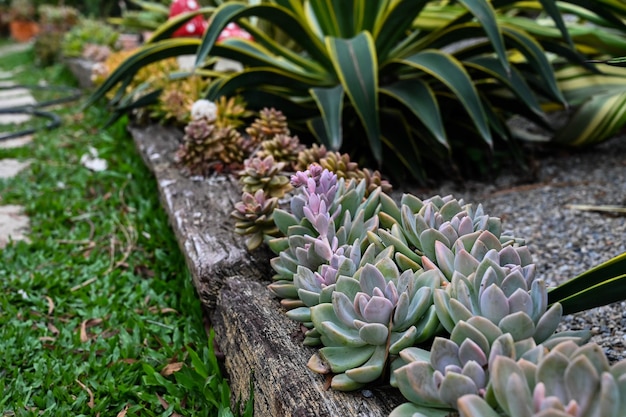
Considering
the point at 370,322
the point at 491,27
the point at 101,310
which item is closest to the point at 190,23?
the point at 491,27

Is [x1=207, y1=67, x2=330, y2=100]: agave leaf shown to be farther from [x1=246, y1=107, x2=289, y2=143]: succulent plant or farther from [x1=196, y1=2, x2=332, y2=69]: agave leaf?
[x1=246, y1=107, x2=289, y2=143]: succulent plant

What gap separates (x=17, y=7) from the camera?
A: 12.6 metres

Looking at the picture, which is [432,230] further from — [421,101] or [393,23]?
[393,23]

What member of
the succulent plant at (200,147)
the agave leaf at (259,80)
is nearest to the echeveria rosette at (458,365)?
the succulent plant at (200,147)

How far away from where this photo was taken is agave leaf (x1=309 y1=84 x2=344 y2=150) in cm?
172

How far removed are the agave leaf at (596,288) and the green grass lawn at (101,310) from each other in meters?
0.62

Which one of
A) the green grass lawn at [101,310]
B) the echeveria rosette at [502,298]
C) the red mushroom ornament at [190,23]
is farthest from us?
the red mushroom ornament at [190,23]

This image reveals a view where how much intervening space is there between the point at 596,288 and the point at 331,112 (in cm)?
112

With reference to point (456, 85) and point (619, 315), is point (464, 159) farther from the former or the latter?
point (619, 315)

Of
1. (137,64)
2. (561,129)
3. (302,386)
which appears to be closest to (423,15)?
(561,129)

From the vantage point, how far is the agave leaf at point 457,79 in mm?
1764

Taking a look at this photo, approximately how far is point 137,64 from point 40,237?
2.33 feet

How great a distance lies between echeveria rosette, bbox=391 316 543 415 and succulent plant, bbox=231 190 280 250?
62cm

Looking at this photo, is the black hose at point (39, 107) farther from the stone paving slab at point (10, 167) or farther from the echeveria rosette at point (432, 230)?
the echeveria rosette at point (432, 230)
